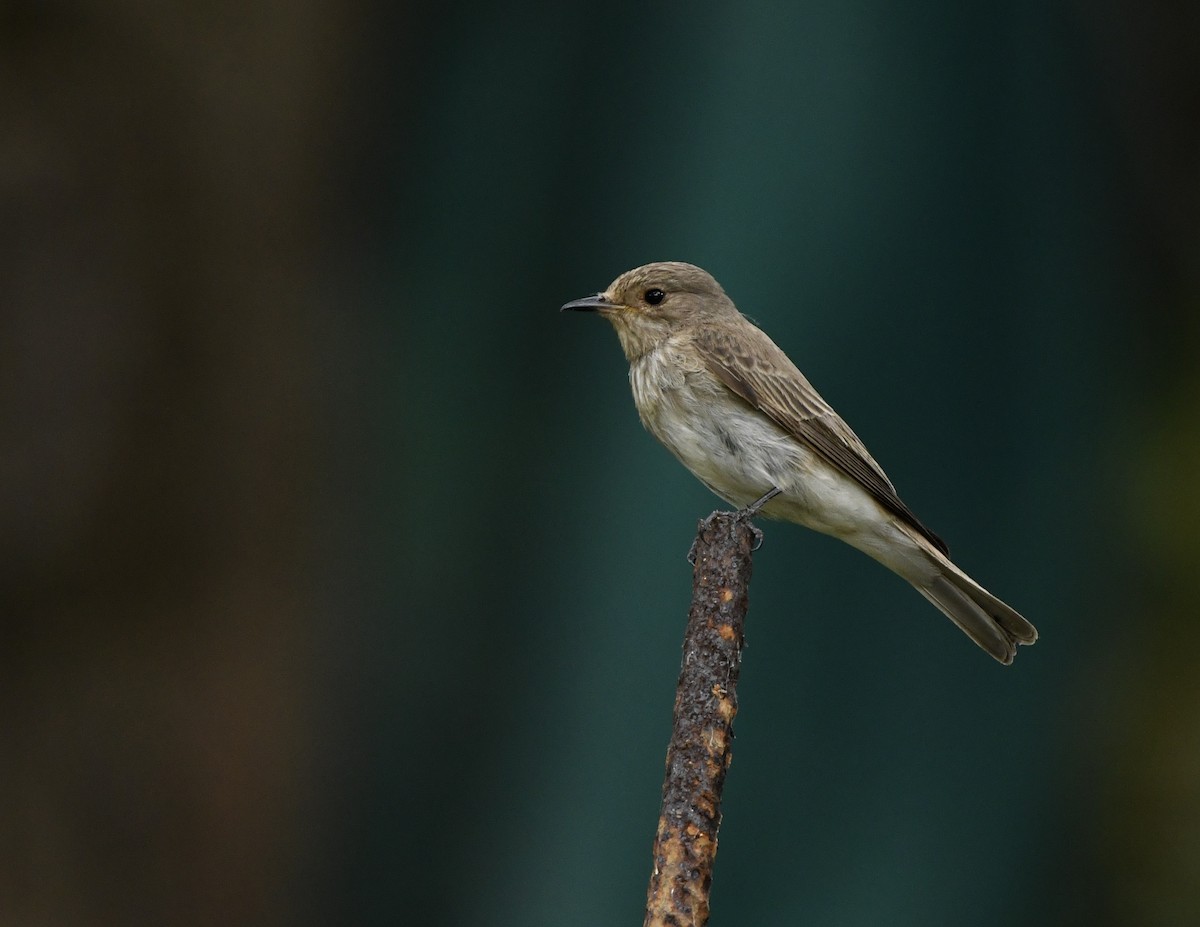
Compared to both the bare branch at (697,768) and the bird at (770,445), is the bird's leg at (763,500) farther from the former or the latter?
the bare branch at (697,768)

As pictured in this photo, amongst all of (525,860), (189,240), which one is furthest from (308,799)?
(189,240)

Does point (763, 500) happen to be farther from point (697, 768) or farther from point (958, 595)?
point (697, 768)

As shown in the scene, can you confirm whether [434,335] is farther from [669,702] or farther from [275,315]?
[669,702]

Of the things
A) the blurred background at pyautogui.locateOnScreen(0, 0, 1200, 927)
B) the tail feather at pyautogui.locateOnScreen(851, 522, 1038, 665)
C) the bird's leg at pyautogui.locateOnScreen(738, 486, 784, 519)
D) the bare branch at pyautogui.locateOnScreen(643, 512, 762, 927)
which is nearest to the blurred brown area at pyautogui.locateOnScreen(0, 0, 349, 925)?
the blurred background at pyautogui.locateOnScreen(0, 0, 1200, 927)

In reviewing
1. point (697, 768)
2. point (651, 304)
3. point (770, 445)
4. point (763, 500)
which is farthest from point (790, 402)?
point (697, 768)

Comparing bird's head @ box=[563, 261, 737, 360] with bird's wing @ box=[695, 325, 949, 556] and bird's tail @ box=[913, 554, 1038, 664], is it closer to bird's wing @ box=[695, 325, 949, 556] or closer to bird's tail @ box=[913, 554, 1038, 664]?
bird's wing @ box=[695, 325, 949, 556]

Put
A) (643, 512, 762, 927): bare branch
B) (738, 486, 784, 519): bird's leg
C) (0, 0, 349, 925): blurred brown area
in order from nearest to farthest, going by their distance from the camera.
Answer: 1. (643, 512, 762, 927): bare branch
2. (738, 486, 784, 519): bird's leg
3. (0, 0, 349, 925): blurred brown area

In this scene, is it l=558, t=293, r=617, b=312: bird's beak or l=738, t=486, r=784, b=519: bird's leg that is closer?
l=738, t=486, r=784, b=519: bird's leg

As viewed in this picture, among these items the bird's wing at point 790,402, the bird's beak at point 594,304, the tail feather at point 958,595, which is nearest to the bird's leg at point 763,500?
the bird's wing at point 790,402
